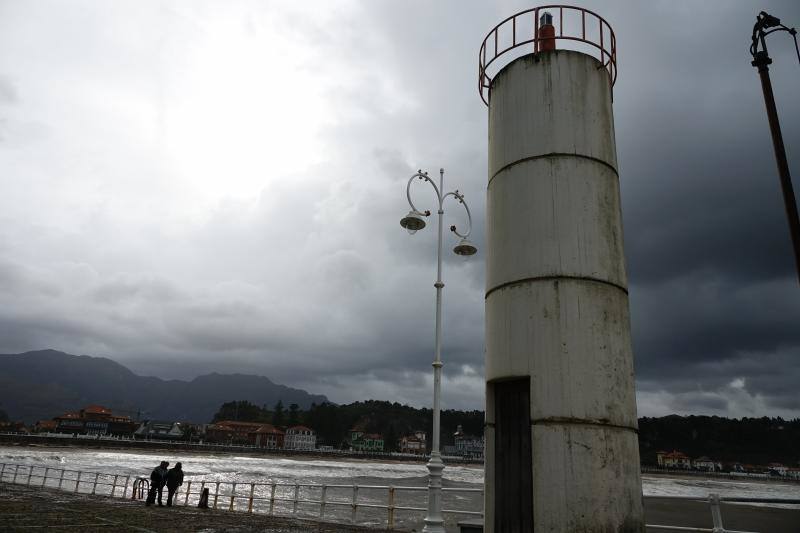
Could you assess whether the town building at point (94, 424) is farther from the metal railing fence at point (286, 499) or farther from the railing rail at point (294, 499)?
the railing rail at point (294, 499)

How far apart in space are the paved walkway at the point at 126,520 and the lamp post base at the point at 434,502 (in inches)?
126

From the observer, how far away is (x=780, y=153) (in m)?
7.66

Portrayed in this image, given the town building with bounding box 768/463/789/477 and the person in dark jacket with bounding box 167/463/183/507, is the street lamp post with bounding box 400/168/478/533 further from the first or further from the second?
the town building with bounding box 768/463/789/477

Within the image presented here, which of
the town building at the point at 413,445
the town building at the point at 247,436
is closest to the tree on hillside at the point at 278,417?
the town building at the point at 247,436

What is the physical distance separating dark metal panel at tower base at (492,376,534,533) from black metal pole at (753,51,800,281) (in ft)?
13.1

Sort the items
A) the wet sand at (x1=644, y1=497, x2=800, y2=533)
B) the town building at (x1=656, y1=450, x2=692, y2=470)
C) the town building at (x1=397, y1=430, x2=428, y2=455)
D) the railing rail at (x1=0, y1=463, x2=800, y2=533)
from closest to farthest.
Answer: the railing rail at (x1=0, y1=463, x2=800, y2=533), the wet sand at (x1=644, y1=497, x2=800, y2=533), the town building at (x1=656, y1=450, x2=692, y2=470), the town building at (x1=397, y1=430, x2=428, y2=455)

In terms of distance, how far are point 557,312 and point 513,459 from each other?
2.03 m

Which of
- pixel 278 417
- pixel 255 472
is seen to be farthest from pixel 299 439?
pixel 255 472

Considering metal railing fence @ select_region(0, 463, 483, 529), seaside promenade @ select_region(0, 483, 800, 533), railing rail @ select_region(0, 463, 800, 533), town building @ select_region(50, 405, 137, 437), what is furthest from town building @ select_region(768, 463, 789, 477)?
seaside promenade @ select_region(0, 483, 800, 533)

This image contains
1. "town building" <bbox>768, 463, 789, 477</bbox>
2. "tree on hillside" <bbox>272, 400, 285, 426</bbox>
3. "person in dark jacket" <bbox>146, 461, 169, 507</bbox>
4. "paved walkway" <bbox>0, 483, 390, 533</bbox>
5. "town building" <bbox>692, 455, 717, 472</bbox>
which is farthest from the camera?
"tree on hillside" <bbox>272, 400, 285, 426</bbox>

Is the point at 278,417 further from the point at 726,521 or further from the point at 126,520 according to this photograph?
the point at 126,520

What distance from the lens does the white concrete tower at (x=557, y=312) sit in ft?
20.9

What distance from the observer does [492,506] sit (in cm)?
724

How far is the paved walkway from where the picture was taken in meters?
11.3
